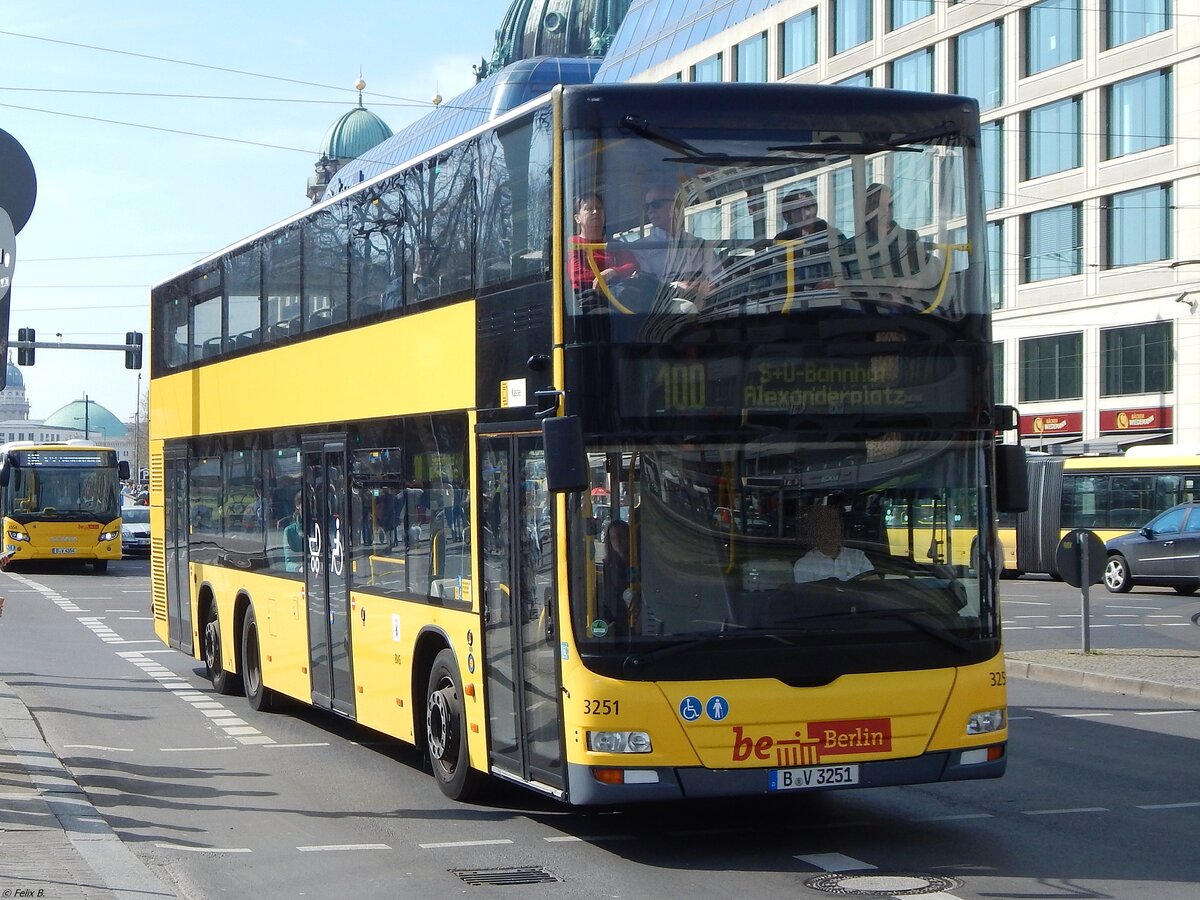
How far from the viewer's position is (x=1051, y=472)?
1522 inches

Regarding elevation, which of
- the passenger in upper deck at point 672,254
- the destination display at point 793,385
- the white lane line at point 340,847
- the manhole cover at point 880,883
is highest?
the passenger in upper deck at point 672,254

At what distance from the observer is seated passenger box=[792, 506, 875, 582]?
8281 mm

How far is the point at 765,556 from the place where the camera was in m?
8.25

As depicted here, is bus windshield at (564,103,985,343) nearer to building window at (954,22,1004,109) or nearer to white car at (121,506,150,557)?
white car at (121,506,150,557)

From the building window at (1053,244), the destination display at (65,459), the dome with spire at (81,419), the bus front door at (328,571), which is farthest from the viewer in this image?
the dome with spire at (81,419)

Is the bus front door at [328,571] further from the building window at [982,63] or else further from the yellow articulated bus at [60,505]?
the building window at [982,63]

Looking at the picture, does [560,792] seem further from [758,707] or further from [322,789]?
[322,789]

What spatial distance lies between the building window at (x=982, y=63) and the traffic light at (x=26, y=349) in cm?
2650

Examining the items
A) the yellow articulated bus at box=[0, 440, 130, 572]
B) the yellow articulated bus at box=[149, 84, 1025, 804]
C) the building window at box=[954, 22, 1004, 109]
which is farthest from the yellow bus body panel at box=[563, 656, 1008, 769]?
the building window at box=[954, 22, 1004, 109]

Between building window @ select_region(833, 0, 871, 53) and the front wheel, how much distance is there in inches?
1010

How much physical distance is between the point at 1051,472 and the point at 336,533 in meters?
28.8

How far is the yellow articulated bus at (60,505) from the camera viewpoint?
39.6m

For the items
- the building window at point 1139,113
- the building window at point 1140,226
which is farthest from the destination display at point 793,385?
the building window at point 1139,113

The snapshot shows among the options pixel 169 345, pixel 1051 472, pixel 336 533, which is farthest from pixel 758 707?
pixel 1051 472
